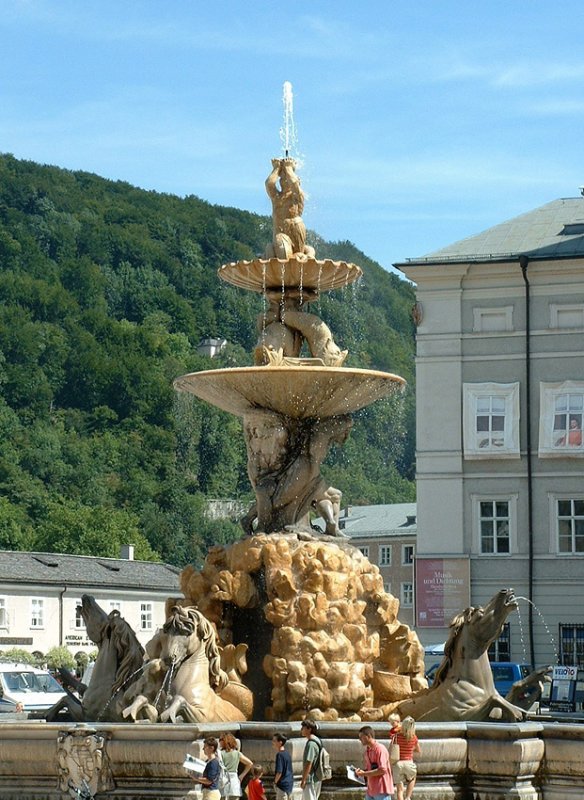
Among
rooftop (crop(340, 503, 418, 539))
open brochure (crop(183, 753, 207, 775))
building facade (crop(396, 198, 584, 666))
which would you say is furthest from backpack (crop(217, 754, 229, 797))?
rooftop (crop(340, 503, 418, 539))

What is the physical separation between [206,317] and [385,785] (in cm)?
14793

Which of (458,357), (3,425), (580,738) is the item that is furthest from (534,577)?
(3,425)

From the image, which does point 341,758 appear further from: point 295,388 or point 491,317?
point 491,317

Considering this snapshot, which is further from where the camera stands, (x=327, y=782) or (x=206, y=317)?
(x=206, y=317)

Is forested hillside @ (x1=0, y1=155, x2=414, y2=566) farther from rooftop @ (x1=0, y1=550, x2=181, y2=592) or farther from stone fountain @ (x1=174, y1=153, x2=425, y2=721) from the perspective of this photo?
stone fountain @ (x1=174, y1=153, x2=425, y2=721)

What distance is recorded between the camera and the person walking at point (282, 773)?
523 inches

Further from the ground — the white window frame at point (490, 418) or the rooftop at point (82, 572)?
the white window frame at point (490, 418)

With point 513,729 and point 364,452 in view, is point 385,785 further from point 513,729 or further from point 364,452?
point 364,452

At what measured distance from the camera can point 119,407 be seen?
480 ft

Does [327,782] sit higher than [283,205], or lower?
lower

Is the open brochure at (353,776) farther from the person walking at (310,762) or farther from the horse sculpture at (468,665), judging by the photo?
the horse sculpture at (468,665)

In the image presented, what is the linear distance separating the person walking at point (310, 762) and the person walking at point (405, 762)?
0.64m

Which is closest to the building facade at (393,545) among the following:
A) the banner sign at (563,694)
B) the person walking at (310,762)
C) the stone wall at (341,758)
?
the banner sign at (563,694)

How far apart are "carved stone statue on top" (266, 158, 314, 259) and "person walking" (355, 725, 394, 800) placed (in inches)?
313
